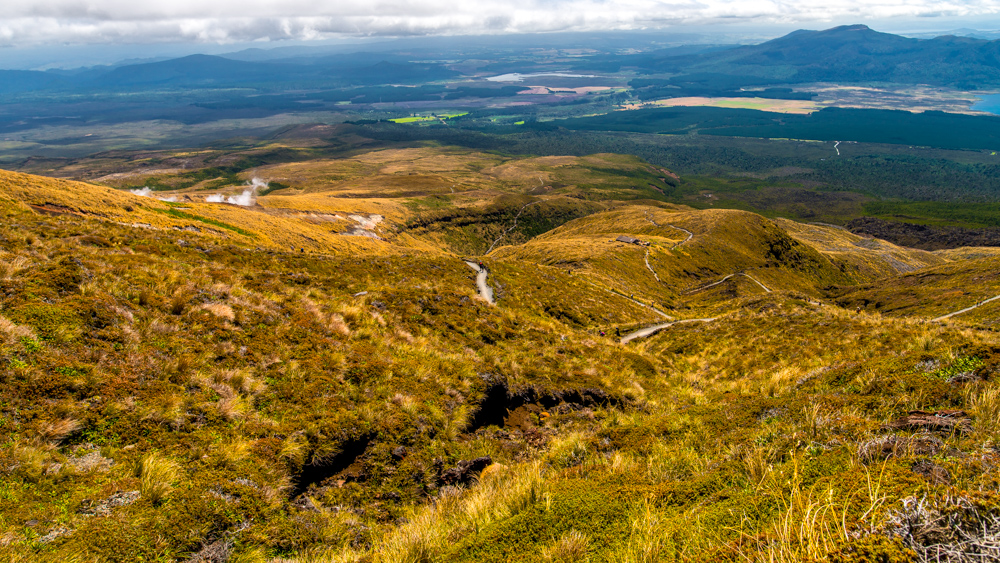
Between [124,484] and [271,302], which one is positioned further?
[271,302]

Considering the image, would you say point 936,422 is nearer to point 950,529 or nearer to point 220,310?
point 950,529

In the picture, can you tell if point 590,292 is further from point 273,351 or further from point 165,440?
point 165,440

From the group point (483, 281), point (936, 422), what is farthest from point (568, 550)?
point (483, 281)

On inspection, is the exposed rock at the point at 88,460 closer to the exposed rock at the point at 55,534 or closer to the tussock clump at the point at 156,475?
the tussock clump at the point at 156,475

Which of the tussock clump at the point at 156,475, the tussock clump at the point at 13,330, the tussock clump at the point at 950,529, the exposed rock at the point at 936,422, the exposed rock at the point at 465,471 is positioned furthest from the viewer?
the exposed rock at the point at 465,471

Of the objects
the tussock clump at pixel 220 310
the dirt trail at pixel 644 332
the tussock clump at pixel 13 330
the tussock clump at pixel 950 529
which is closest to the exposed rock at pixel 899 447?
the tussock clump at pixel 950 529

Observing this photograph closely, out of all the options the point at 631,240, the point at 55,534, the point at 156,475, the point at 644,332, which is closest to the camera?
the point at 55,534

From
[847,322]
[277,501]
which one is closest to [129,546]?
[277,501]
